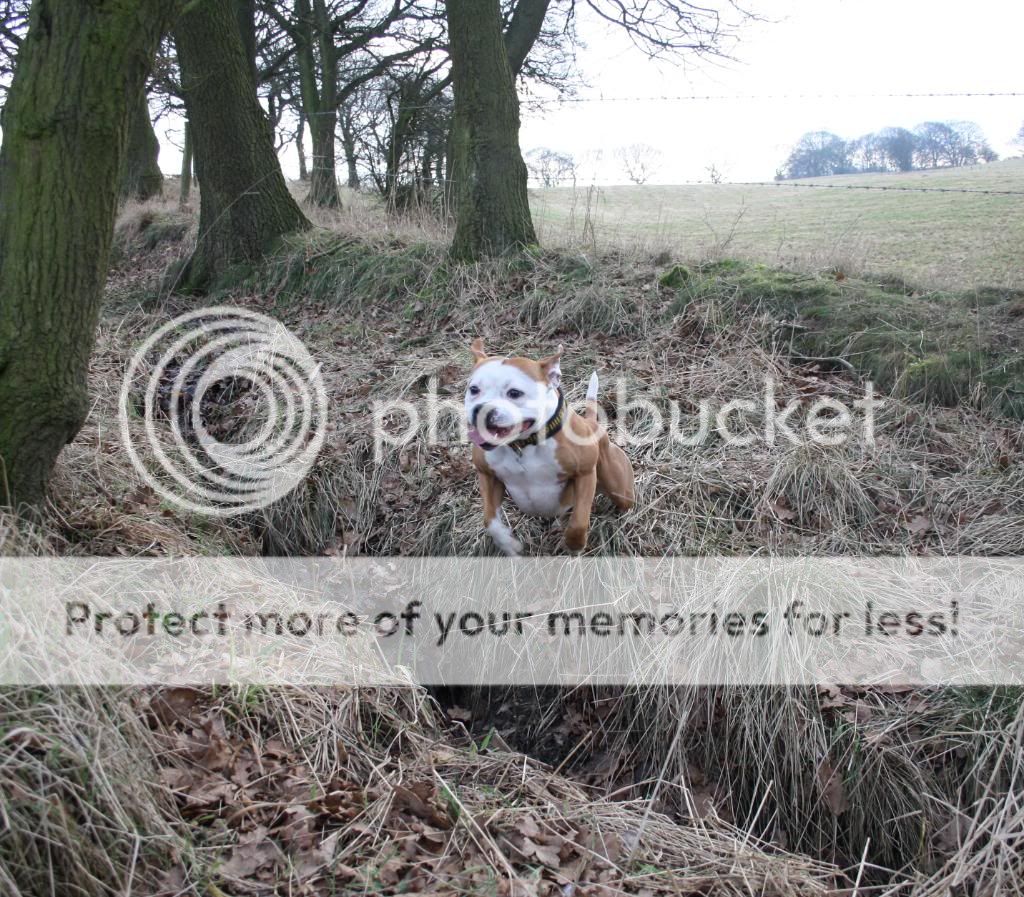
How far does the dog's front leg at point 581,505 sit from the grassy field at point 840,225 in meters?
4.08

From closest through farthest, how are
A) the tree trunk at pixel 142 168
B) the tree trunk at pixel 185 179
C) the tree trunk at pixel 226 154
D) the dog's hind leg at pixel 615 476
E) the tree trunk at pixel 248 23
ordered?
the dog's hind leg at pixel 615 476 → the tree trunk at pixel 226 154 → the tree trunk at pixel 248 23 → the tree trunk at pixel 185 179 → the tree trunk at pixel 142 168

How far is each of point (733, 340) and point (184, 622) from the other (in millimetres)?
4113

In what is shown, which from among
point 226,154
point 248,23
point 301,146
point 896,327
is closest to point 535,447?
point 896,327

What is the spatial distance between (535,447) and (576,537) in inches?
19.7

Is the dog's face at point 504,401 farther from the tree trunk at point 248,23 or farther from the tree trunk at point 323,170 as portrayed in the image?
the tree trunk at point 248,23

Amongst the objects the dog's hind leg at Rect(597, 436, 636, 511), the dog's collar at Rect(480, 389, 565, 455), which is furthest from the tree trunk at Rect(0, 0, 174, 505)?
the dog's hind leg at Rect(597, 436, 636, 511)

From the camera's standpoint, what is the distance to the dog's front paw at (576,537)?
12.1 feet

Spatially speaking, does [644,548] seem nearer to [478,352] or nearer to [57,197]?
[478,352]

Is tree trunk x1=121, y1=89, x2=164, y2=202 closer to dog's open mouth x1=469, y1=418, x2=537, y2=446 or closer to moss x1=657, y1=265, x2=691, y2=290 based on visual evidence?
moss x1=657, y1=265, x2=691, y2=290

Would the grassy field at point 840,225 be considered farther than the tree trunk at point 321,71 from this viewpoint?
No

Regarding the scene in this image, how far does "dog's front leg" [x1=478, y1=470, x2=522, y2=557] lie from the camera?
374 centimetres

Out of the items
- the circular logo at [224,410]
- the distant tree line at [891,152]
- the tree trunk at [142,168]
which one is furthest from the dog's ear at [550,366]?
the distant tree line at [891,152]

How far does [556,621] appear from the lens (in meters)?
3.97

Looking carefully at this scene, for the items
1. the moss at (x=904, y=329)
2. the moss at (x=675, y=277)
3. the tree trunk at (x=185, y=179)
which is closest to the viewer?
the moss at (x=904, y=329)
